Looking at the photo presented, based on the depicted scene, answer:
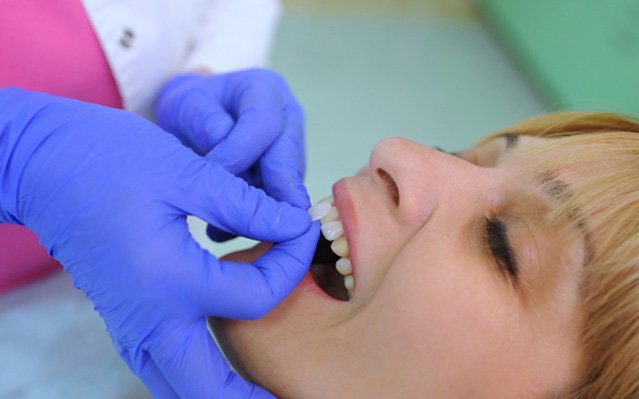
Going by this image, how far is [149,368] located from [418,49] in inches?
82.8

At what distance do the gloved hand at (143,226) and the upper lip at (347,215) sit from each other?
6 centimetres

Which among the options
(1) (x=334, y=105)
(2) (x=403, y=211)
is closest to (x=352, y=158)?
(1) (x=334, y=105)

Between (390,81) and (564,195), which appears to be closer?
(564,195)

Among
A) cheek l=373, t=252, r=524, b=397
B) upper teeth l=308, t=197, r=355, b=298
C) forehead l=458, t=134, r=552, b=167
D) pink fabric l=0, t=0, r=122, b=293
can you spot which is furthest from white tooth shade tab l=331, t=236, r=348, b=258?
pink fabric l=0, t=0, r=122, b=293

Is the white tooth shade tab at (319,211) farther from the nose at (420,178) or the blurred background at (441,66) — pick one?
the blurred background at (441,66)

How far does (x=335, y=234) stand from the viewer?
82 cm

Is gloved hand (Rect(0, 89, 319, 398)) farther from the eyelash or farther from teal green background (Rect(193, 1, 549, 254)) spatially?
teal green background (Rect(193, 1, 549, 254))

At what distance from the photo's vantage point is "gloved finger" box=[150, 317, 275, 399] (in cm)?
70

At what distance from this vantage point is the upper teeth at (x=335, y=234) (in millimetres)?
→ 803

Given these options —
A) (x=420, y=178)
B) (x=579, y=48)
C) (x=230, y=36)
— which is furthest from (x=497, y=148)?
(x=579, y=48)

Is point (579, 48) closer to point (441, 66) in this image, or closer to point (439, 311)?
point (441, 66)

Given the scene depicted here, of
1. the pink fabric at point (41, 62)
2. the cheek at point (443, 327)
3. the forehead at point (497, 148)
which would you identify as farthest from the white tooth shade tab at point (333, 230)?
the pink fabric at point (41, 62)

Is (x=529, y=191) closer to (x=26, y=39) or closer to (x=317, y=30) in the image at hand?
(x=26, y=39)

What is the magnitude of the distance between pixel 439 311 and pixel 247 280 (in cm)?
22
